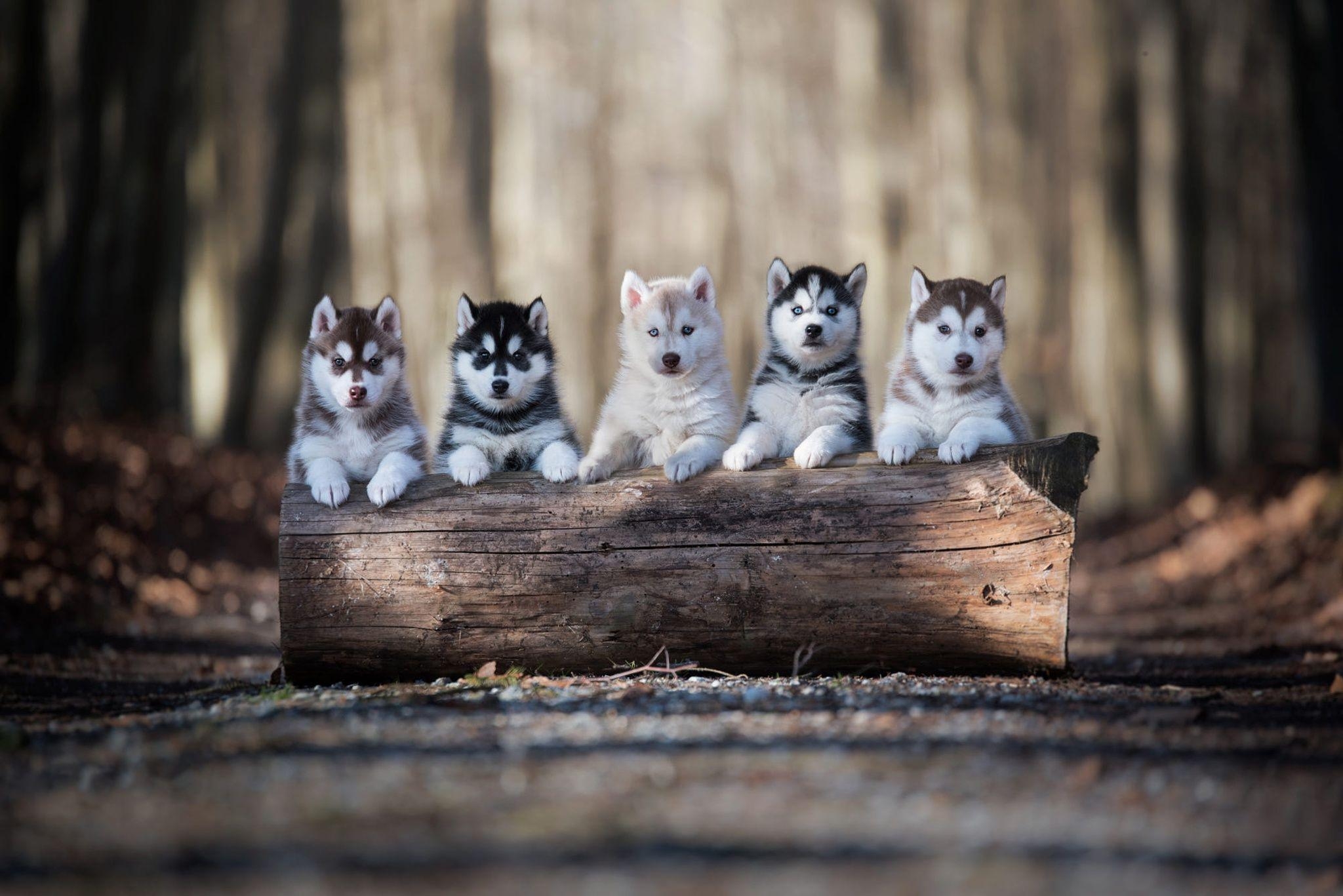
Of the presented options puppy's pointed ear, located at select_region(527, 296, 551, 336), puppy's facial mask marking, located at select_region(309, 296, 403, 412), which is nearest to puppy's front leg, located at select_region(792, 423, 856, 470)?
puppy's pointed ear, located at select_region(527, 296, 551, 336)

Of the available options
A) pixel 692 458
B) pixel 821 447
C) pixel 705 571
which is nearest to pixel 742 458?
pixel 692 458

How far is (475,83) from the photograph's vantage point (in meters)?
13.5

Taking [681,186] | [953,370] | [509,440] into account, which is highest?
[681,186]

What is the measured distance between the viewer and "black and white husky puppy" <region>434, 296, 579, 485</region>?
17.5 ft

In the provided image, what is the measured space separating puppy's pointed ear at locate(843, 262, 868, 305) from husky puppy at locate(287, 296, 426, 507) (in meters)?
2.11

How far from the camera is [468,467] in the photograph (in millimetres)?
4840

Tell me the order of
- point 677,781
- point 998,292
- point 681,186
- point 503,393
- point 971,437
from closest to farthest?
point 677,781 < point 971,437 < point 503,393 < point 998,292 < point 681,186

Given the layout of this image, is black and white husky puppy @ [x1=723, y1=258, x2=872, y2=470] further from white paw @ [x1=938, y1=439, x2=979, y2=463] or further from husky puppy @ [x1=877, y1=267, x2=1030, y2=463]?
white paw @ [x1=938, y1=439, x2=979, y2=463]

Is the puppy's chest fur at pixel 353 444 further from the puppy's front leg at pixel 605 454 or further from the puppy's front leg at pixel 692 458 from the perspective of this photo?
the puppy's front leg at pixel 692 458

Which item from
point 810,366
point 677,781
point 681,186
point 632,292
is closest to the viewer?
point 677,781

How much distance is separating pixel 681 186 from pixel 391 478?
32.1ft

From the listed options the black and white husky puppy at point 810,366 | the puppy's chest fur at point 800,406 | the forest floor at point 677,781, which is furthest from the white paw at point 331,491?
the puppy's chest fur at point 800,406

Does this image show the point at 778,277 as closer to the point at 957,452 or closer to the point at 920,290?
the point at 920,290

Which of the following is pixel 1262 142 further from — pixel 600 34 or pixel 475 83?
pixel 475 83
